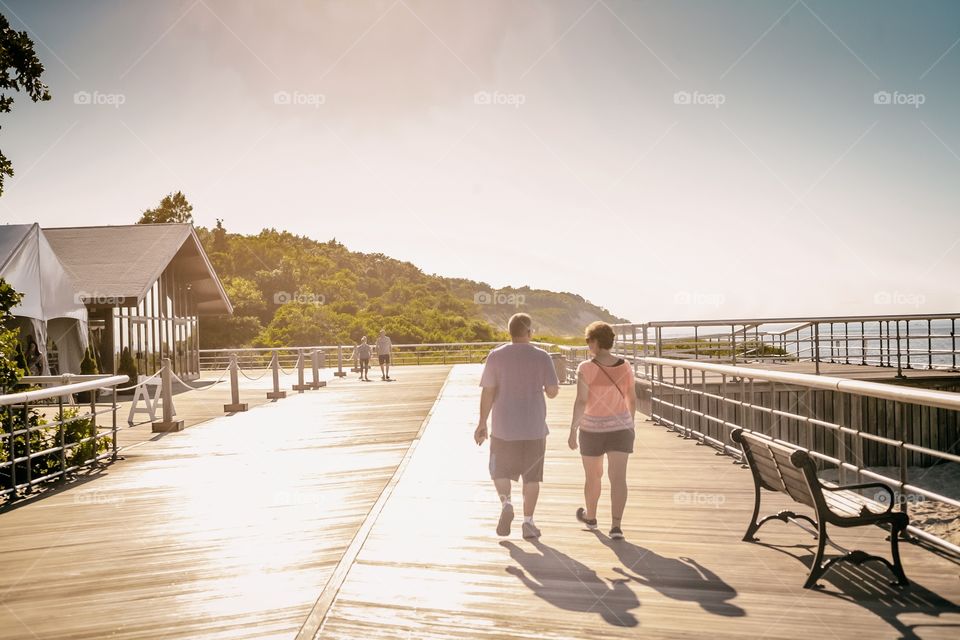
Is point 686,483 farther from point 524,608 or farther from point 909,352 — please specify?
point 909,352

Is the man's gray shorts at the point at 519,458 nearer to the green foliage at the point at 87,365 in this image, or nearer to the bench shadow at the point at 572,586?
the bench shadow at the point at 572,586

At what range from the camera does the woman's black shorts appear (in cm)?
535

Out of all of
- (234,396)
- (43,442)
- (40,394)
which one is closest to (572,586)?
(40,394)

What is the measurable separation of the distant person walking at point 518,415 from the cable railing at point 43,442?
476 cm

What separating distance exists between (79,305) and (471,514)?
20224 millimetres

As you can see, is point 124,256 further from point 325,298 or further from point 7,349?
point 325,298

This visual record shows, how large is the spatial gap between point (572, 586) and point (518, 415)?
138cm

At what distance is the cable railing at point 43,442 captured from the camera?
734cm

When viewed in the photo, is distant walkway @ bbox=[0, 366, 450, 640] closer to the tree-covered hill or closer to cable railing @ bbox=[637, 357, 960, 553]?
cable railing @ bbox=[637, 357, 960, 553]

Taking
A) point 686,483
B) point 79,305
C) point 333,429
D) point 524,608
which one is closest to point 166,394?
point 333,429

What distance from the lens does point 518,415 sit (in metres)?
5.32

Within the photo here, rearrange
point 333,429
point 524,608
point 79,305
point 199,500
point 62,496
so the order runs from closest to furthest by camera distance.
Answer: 1. point 524,608
2. point 199,500
3. point 62,496
4. point 333,429
5. point 79,305

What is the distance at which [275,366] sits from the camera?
1834cm

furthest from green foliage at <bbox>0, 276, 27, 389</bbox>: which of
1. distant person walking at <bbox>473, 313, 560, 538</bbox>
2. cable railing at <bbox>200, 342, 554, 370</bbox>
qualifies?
cable railing at <bbox>200, 342, 554, 370</bbox>
